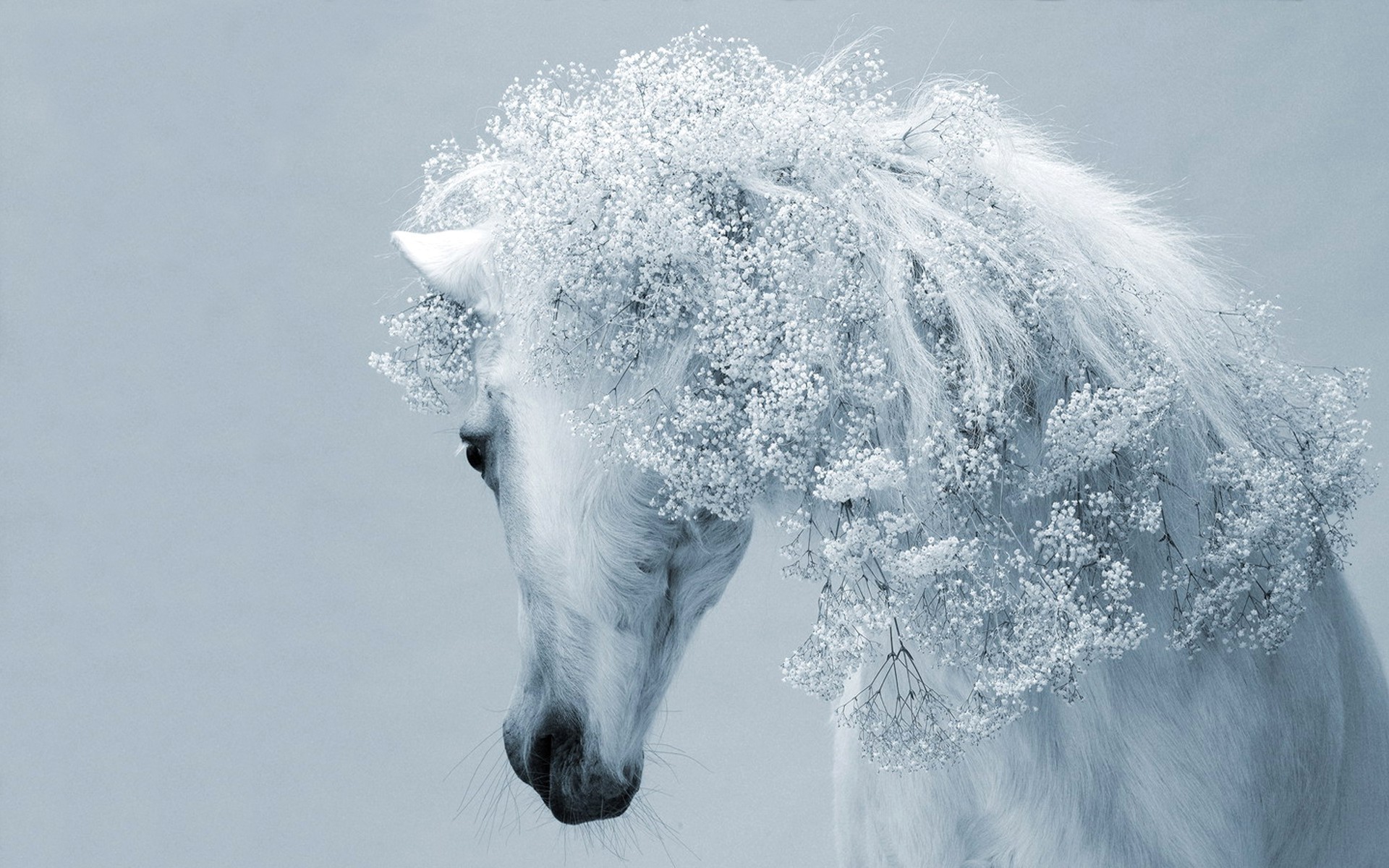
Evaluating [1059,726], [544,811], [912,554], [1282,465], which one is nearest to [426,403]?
[544,811]

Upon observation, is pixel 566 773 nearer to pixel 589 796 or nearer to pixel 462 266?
pixel 589 796

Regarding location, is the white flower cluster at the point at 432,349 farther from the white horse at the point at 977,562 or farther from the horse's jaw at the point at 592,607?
the horse's jaw at the point at 592,607

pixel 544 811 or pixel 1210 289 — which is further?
pixel 544 811

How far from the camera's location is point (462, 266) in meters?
2.33

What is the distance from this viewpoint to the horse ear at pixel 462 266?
2.32 m

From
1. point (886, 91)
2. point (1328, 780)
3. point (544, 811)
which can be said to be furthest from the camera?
point (544, 811)

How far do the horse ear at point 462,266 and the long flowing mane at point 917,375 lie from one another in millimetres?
79

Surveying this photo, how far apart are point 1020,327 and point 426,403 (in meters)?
0.95

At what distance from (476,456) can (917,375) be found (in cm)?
72

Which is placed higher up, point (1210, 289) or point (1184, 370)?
point (1210, 289)

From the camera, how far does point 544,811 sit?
2.57m

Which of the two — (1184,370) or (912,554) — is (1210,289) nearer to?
(1184,370)

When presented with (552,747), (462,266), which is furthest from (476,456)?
(552,747)

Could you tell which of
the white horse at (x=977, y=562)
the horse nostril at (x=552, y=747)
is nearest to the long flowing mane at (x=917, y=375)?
the white horse at (x=977, y=562)
